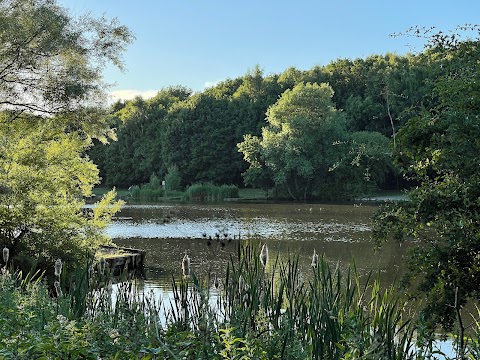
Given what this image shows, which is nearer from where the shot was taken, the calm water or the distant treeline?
the calm water

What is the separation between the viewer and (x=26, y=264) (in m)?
Result: 10.8

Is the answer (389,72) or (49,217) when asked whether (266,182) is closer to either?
(389,72)

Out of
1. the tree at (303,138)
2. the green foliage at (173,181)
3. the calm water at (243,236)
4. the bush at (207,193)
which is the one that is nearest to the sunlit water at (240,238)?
the calm water at (243,236)

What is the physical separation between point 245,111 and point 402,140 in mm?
56242

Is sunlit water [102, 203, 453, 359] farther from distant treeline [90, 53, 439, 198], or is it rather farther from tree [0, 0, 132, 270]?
distant treeline [90, 53, 439, 198]

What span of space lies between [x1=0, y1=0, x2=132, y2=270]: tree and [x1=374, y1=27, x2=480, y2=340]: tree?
21.8ft

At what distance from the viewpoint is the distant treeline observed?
51.6 m

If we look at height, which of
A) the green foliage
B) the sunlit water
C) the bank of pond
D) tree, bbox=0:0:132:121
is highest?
tree, bbox=0:0:132:121

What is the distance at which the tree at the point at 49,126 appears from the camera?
1121 centimetres

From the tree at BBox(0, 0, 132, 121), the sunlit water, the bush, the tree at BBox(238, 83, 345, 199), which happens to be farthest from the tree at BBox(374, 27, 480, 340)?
the bush

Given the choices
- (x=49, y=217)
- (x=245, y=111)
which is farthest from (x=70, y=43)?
(x=245, y=111)

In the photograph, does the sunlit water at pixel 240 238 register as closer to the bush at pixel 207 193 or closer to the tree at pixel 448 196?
the tree at pixel 448 196

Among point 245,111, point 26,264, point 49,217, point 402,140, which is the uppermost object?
point 245,111

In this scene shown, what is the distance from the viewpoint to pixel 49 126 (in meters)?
13.1
